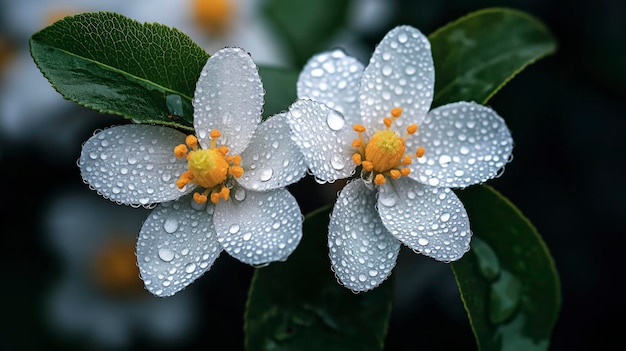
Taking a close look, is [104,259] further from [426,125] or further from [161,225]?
[426,125]

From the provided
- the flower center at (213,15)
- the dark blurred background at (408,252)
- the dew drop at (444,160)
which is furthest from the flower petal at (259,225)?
the flower center at (213,15)

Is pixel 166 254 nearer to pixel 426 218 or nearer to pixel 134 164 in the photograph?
pixel 134 164

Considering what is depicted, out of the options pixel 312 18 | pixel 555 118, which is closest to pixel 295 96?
pixel 312 18

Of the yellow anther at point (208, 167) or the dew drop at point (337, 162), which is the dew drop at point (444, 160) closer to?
the dew drop at point (337, 162)

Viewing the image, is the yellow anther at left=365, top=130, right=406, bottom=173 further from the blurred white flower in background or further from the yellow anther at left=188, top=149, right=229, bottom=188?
the blurred white flower in background

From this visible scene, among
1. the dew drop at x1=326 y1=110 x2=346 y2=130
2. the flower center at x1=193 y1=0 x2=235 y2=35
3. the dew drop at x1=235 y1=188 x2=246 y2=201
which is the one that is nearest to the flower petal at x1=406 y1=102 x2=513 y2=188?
the dew drop at x1=326 y1=110 x2=346 y2=130

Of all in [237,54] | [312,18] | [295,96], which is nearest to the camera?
[237,54]
